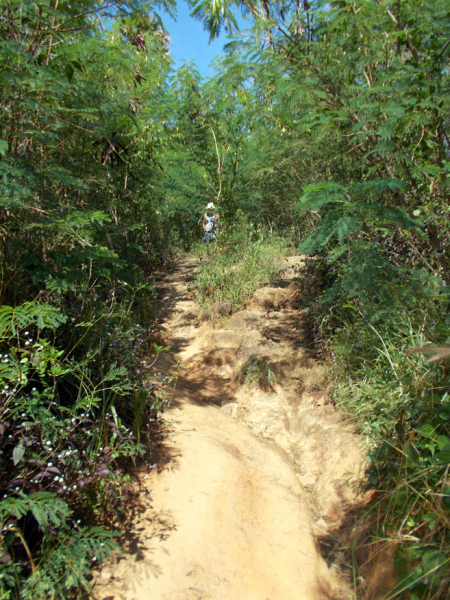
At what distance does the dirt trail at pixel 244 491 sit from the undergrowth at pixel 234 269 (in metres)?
1.50

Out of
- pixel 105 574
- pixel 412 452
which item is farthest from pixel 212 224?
pixel 105 574

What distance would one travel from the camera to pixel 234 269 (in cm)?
736

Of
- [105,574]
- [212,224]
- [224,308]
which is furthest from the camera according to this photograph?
[212,224]

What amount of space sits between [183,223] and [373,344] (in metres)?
8.18

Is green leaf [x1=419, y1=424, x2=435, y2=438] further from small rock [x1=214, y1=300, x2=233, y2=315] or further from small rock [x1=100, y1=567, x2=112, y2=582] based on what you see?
small rock [x1=214, y1=300, x2=233, y2=315]

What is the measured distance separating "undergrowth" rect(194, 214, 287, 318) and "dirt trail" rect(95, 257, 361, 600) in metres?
1.50

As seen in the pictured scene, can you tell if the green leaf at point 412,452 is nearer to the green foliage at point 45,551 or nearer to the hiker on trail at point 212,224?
the green foliage at point 45,551

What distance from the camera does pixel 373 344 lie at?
3.72 metres

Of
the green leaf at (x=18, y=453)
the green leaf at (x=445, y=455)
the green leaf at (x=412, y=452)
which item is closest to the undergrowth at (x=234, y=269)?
the green leaf at (x=412, y=452)

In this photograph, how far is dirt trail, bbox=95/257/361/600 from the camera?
2326 mm

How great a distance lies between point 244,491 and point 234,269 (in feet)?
15.7

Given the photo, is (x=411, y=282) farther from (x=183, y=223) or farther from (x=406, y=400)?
(x=183, y=223)

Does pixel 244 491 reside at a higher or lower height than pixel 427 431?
lower

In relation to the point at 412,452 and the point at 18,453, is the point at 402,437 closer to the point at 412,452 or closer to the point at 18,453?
the point at 412,452
